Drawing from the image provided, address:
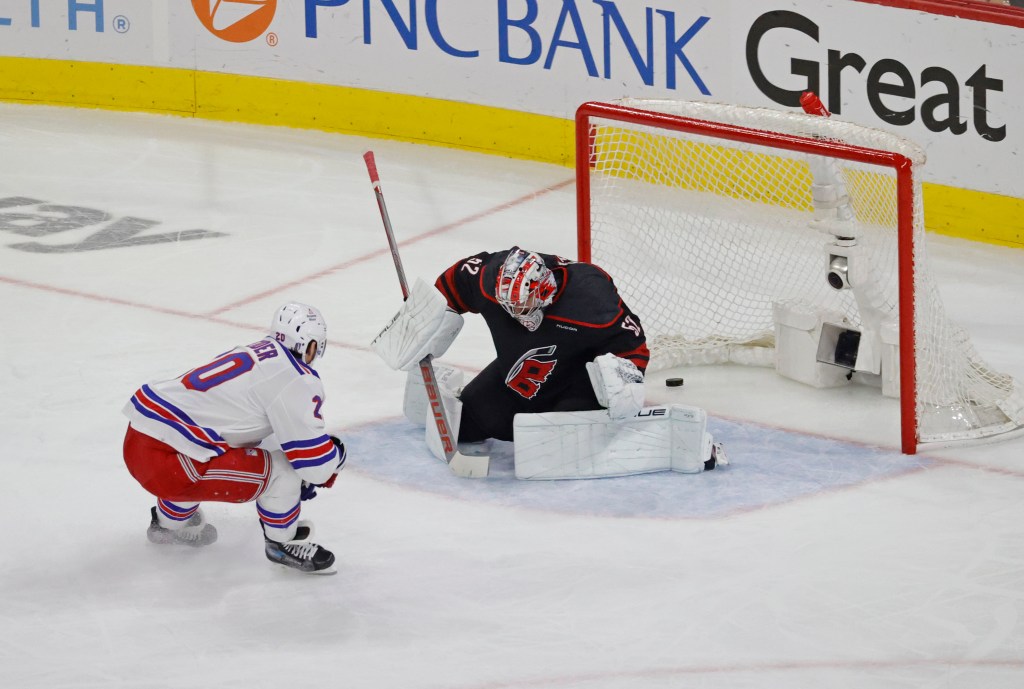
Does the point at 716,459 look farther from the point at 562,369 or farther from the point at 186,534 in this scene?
the point at 186,534

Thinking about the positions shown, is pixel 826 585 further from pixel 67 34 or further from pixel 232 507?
pixel 67 34

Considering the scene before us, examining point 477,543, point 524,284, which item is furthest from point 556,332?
point 477,543

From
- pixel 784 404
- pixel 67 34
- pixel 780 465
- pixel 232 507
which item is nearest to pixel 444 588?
pixel 232 507

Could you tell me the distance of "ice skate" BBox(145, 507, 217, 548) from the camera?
4.20 m

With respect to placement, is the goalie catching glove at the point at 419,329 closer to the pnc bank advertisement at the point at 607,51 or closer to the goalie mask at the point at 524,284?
the goalie mask at the point at 524,284

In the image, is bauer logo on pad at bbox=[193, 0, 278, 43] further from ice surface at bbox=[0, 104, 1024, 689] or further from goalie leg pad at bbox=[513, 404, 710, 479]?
goalie leg pad at bbox=[513, 404, 710, 479]

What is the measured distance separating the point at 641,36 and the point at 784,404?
2681mm

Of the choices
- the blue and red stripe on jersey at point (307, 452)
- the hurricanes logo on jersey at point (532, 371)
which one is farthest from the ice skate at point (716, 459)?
the blue and red stripe on jersey at point (307, 452)

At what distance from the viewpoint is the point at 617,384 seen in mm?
4414

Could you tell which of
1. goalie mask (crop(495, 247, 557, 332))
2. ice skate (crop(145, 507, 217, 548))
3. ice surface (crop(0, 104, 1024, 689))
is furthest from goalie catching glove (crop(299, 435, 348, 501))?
goalie mask (crop(495, 247, 557, 332))

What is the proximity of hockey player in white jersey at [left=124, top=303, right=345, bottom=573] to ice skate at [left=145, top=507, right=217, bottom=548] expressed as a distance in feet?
0.82

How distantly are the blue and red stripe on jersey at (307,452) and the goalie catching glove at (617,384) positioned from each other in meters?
0.89

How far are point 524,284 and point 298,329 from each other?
78 cm

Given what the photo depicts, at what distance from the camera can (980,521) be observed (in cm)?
434
